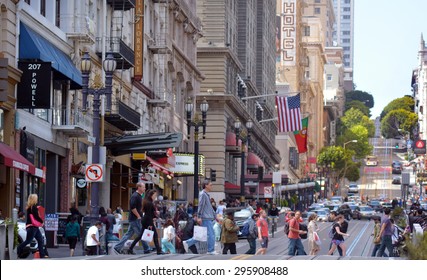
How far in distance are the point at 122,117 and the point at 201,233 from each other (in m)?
24.5

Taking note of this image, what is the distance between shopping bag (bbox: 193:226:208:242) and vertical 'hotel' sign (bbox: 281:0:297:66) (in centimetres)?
13832

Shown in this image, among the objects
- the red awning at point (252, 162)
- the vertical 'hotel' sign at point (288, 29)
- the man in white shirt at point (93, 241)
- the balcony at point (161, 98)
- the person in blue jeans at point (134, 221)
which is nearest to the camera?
the person in blue jeans at point (134, 221)

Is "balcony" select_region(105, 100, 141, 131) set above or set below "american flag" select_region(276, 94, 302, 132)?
below

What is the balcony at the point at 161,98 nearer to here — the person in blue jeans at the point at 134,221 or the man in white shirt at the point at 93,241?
the man in white shirt at the point at 93,241

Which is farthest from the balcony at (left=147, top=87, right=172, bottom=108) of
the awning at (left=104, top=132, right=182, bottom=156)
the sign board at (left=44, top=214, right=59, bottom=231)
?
the sign board at (left=44, top=214, right=59, bottom=231)

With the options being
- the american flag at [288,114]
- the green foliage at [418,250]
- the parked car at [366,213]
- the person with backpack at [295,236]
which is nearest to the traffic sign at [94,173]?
the person with backpack at [295,236]

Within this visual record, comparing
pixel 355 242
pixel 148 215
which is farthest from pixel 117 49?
pixel 148 215

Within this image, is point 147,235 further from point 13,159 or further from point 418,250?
point 418,250

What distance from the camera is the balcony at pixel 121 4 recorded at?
58.3 meters

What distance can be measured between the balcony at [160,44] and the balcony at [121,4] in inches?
399

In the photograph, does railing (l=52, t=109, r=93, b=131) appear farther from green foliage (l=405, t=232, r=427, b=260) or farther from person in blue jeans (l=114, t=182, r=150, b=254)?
green foliage (l=405, t=232, r=427, b=260)

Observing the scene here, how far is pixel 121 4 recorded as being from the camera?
58.5 meters

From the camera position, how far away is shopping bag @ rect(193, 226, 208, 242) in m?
31.7

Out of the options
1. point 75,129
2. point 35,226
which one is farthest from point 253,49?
point 35,226
